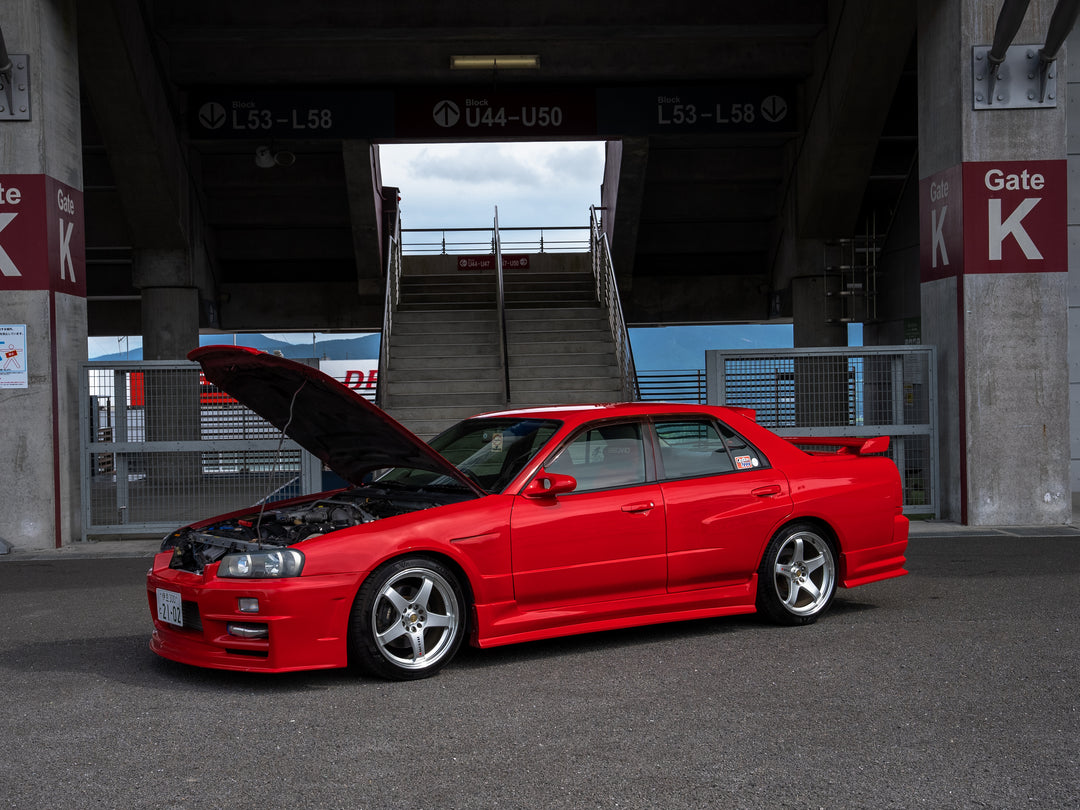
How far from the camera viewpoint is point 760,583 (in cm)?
641

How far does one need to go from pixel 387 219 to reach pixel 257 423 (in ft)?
39.9

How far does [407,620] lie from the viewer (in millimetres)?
5340

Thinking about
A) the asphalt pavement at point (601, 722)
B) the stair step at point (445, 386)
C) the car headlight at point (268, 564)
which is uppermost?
the stair step at point (445, 386)

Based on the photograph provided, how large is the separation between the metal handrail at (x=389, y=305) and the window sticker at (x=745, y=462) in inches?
364

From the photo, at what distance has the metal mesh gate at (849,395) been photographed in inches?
453

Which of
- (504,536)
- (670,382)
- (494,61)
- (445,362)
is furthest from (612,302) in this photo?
(504,536)

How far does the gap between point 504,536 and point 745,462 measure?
→ 1.71 metres

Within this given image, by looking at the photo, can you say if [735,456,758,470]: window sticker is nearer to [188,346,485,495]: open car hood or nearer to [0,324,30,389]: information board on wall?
[188,346,485,495]: open car hood

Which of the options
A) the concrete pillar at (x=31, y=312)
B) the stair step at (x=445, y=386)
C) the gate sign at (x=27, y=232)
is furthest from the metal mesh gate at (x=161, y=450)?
the stair step at (x=445, y=386)

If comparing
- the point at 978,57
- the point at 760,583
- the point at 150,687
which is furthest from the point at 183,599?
the point at 978,57

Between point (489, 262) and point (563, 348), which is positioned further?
point (489, 262)

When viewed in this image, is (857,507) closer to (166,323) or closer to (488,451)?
(488,451)

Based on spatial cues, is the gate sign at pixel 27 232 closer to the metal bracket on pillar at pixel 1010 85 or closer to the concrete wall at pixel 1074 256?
the metal bracket on pillar at pixel 1010 85

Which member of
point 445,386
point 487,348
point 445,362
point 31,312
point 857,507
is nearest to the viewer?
point 857,507
